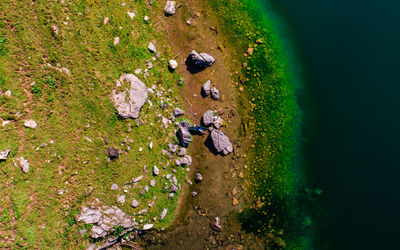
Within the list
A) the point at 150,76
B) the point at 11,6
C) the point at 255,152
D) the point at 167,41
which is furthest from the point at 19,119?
the point at 255,152

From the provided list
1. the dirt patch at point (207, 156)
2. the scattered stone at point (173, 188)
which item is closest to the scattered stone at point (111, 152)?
the scattered stone at point (173, 188)

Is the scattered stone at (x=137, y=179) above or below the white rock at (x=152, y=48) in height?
below

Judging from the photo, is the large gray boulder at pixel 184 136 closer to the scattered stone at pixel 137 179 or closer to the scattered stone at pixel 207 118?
the scattered stone at pixel 207 118

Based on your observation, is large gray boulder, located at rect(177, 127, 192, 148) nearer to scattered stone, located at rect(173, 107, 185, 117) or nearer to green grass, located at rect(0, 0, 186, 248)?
scattered stone, located at rect(173, 107, 185, 117)

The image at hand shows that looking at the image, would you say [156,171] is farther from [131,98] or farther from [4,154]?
[4,154]

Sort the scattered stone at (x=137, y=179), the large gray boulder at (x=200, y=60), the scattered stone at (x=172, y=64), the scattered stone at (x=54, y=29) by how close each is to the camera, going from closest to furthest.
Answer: the scattered stone at (x=54, y=29) < the scattered stone at (x=137, y=179) < the scattered stone at (x=172, y=64) < the large gray boulder at (x=200, y=60)

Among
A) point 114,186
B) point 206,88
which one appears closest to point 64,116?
point 114,186

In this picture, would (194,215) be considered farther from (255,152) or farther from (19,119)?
(19,119)

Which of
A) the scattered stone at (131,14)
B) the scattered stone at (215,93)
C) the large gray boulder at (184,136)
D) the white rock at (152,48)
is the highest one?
the scattered stone at (131,14)
